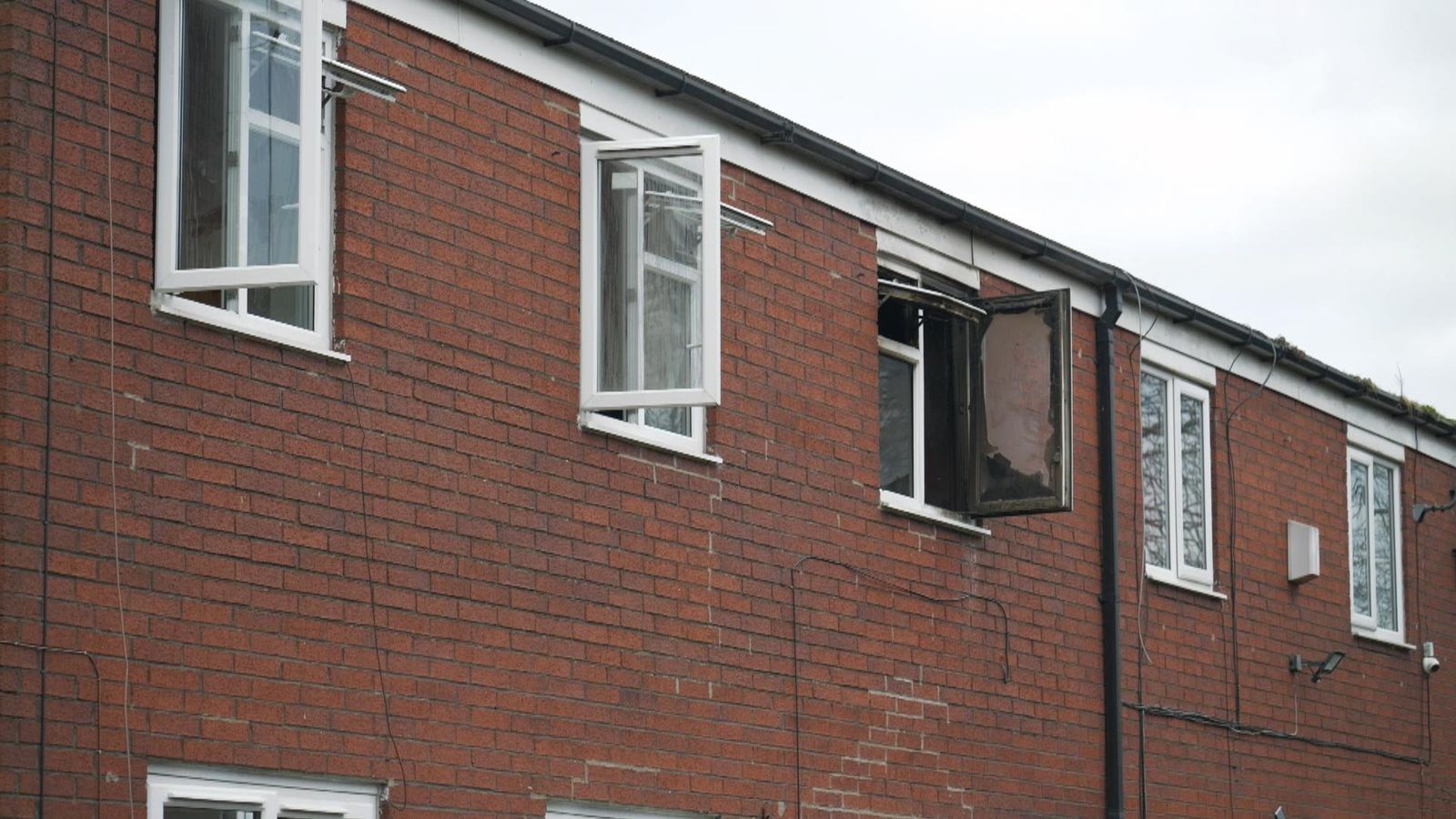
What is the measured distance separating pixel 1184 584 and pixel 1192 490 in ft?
2.74

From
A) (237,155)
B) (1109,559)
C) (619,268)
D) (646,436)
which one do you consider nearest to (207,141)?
(237,155)

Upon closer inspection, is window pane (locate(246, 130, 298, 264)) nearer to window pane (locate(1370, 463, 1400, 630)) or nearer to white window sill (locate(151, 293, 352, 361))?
white window sill (locate(151, 293, 352, 361))

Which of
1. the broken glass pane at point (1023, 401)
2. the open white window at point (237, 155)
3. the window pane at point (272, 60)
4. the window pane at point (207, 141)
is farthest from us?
the broken glass pane at point (1023, 401)

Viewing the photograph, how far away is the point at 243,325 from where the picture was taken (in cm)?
1046

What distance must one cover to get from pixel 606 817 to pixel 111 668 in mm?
3481

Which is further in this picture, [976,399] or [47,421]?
[976,399]

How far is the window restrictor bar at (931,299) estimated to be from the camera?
15086 mm

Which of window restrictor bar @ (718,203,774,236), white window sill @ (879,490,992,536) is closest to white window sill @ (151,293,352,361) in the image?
window restrictor bar @ (718,203,774,236)

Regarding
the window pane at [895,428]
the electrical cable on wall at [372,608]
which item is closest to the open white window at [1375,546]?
the window pane at [895,428]

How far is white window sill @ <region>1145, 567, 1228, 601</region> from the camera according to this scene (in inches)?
683

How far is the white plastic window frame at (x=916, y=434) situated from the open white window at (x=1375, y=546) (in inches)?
233

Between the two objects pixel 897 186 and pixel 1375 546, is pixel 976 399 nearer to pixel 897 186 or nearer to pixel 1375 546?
pixel 897 186

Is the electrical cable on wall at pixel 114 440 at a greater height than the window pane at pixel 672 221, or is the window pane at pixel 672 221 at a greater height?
the window pane at pixel 672 221

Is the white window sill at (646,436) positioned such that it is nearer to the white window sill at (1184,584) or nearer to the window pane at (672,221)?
the window pane at (672,221)
